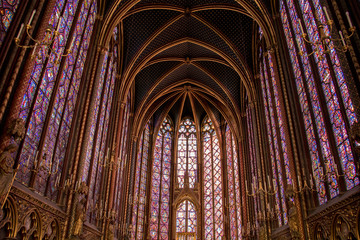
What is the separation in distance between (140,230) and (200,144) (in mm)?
9683

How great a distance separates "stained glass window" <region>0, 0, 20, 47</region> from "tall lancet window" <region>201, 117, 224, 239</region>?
2183 cm

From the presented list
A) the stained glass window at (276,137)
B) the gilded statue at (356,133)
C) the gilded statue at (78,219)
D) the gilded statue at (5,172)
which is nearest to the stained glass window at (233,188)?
the stained glass window at (276,137)

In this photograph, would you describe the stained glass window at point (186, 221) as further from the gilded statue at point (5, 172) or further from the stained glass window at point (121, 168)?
the gilded statue at point (5, 172)

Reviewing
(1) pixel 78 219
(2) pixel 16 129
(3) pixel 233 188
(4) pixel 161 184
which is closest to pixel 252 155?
(3) pixel 233 188

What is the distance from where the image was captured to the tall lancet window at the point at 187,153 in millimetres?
28141

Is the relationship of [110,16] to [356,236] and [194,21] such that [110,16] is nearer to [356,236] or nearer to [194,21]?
[194,21]

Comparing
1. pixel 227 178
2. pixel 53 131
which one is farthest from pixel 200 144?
pixel 53 131

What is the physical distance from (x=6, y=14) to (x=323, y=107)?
994 cm

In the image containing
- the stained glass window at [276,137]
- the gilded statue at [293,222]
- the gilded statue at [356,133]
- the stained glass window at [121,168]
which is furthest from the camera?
the stained glass window at [121,168]

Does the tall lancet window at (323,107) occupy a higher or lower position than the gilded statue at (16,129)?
higher

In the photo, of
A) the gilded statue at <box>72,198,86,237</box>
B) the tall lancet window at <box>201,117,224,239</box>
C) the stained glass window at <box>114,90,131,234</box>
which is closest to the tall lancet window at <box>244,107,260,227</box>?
the tall lancet window at <box>201,117,224,239</box>

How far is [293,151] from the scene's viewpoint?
1210 centimetres

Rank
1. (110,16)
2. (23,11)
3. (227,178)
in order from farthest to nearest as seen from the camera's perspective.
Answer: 1. (227,178)
2. (110,16)
3. (23,11)

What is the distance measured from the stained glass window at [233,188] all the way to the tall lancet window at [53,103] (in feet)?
48.6
